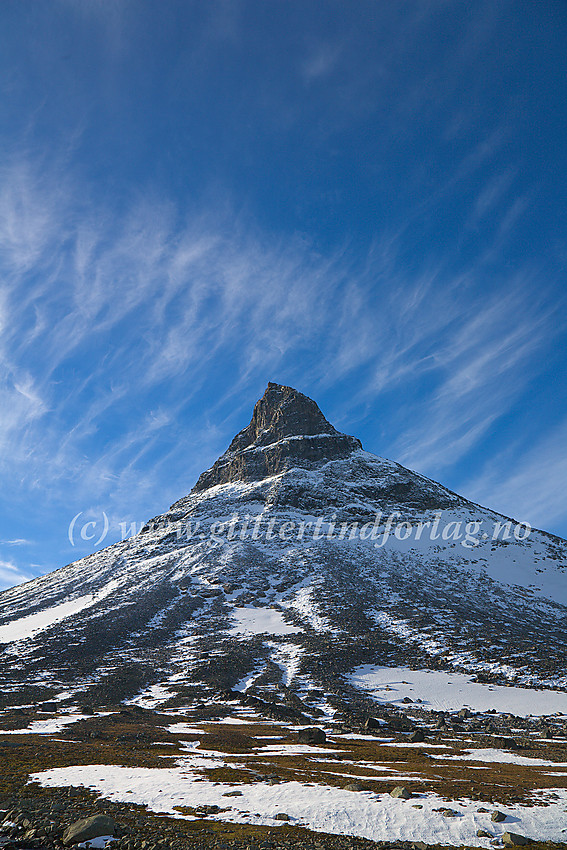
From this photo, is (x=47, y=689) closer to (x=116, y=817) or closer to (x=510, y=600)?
(x=116, y=817)

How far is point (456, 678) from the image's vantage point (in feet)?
212

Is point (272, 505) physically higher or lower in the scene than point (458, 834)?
higher

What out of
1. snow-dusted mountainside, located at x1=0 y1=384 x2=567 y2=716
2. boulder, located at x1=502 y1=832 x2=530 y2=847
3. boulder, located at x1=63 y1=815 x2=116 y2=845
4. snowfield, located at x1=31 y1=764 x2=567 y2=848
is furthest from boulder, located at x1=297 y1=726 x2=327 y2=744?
boulder, located at x1=63 y1=815 x2=116 y2=845

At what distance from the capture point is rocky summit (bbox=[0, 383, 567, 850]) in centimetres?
2044

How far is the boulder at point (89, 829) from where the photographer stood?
16.1 meters

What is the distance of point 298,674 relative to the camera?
225 ft

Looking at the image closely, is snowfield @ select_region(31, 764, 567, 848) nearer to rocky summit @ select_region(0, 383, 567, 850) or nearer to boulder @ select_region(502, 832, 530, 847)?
rocky summit @ select_region(0, 383, 567, 850)

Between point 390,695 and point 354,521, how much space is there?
258ft

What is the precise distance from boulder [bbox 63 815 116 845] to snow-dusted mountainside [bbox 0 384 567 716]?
4291 centimetres

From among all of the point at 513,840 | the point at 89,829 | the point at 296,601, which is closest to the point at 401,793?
the point at 513,840

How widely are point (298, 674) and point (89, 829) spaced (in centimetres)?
5745

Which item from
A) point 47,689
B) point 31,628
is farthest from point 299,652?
point 31,628

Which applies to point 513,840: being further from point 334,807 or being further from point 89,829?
point 89,829

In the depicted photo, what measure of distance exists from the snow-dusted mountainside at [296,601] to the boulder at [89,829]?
42907 millimetres
